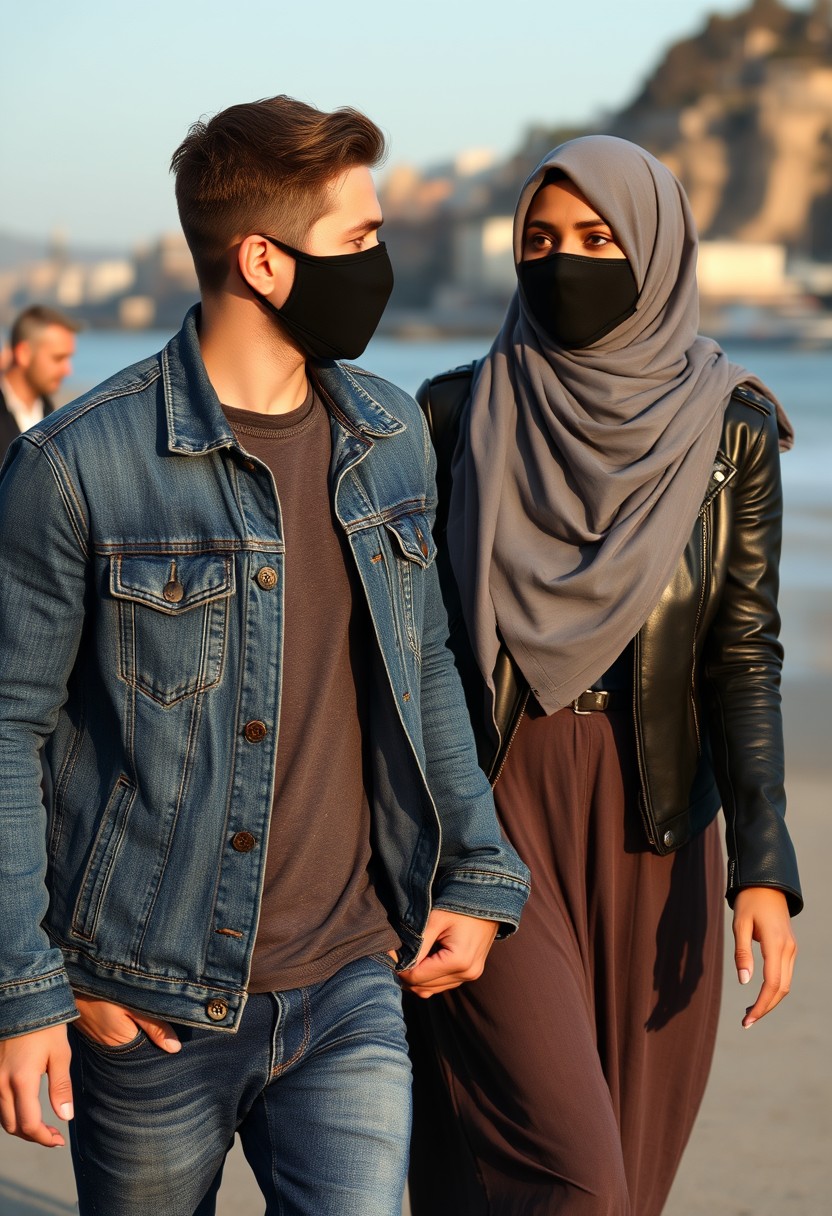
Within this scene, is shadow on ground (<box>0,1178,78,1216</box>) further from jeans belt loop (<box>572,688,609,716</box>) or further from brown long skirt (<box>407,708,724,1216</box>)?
jeans belt loop (<box>572,688,609,716</box>)

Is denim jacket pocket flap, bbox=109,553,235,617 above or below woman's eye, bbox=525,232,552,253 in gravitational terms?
below

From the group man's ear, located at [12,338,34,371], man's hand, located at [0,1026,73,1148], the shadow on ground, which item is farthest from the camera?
man's ear, located at [12,338,34,371]

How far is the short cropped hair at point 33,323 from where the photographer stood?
23.3ft

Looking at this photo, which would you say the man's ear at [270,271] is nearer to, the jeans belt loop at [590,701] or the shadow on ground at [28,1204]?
the jeans belt loop at [590,701]

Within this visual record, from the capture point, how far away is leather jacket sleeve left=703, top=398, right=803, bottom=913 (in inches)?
100

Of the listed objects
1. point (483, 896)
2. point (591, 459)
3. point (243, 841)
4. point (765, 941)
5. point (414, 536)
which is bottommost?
point (765, 941)

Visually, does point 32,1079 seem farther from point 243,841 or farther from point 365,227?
point 365,227

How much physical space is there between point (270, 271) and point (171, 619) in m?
0.46

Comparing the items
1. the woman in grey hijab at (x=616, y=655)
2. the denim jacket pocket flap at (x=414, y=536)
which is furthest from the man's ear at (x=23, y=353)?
the denim jacket pocket flap at (x=414, y=536)

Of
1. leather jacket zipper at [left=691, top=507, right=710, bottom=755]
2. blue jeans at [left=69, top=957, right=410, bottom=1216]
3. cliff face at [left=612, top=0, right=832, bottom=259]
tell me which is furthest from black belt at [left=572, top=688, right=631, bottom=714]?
cliff face at [left=612, top=0, right=832, bottom=259]

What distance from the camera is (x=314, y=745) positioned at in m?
2.07

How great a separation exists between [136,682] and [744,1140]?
2.18m

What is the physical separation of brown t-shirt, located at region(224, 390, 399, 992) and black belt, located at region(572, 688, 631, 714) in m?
0.53

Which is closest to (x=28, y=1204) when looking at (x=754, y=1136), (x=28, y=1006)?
(x=754, y=1136)
